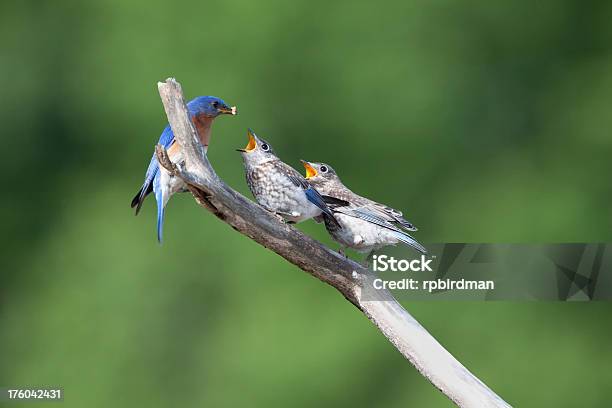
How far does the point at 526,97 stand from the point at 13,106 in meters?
5.47

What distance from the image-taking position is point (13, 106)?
1243 cm

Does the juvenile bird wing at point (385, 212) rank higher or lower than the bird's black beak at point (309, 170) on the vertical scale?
lower

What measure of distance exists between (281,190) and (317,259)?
36 centimetres

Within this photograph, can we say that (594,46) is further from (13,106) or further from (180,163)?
(180,163)

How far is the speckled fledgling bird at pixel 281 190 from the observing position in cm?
530

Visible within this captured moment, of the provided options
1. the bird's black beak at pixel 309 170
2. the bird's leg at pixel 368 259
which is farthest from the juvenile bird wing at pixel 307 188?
the bird's black beak at pixel 309 170

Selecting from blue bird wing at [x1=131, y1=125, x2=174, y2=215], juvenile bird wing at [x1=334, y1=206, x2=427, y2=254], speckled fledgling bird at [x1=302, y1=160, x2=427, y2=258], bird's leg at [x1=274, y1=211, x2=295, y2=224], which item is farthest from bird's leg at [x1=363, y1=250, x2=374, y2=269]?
blue bird wing at [x1=131, y1=125, x2=174, y2=215]

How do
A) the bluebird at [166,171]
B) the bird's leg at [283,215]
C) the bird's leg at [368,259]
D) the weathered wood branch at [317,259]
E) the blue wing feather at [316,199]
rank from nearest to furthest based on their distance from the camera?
the weathered wood branch at [317,259], the bluebird at [166,171], the bird's leg at [283,215], the blue wing feather at [316,199], the bird's leg at [368,259]

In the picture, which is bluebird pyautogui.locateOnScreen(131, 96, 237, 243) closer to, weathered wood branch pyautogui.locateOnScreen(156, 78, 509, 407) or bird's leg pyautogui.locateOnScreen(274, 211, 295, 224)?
weathered wood branch pyautogui.locateOnScreen(156, 78, 509, 407)

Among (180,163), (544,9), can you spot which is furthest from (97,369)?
(180,163)

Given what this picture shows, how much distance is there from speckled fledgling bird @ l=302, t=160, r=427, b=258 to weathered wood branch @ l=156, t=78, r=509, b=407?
0.45ft

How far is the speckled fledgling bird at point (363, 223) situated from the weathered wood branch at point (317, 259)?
137 millimetres

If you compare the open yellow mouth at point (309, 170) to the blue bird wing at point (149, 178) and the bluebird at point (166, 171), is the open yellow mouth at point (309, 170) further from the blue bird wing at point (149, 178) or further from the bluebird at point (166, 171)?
the blue bird wing at point (149, 178)

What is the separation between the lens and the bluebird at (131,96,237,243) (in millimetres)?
5011
